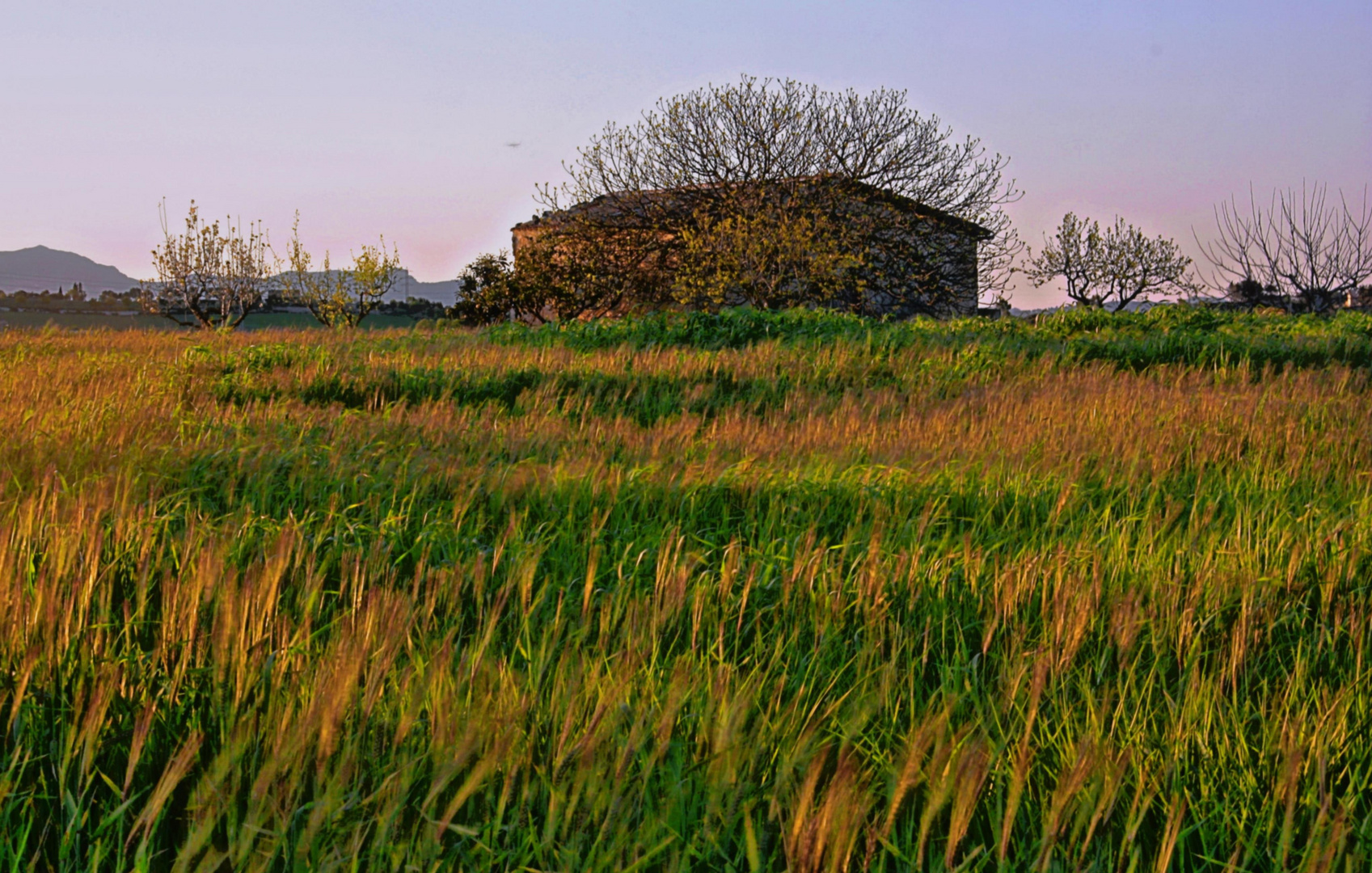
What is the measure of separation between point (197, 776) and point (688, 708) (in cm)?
101

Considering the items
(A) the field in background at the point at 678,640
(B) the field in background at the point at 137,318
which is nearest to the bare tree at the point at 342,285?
(B) the field in background at the point at 137,318

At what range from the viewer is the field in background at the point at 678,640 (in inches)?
61.4

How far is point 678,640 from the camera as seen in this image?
266 cm

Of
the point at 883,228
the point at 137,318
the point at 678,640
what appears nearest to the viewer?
the point at 678,640

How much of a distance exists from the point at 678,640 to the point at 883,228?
23198mm

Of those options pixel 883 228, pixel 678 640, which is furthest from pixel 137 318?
pixel 678 640

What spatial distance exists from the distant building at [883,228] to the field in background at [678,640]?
18.4 meters

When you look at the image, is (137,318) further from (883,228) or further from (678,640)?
(678,640)

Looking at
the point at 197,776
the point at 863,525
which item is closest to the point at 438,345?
the point at 863,525

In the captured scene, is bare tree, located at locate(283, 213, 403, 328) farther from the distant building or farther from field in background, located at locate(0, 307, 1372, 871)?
field in background, located at locate(0, 307, 1372, 871)

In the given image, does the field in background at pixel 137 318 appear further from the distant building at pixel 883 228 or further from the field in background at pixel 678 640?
the field in background at pixel 678 640

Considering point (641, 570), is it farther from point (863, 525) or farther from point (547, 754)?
point (547, 754)

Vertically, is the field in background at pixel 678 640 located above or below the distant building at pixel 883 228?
below

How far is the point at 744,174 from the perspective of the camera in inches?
969
